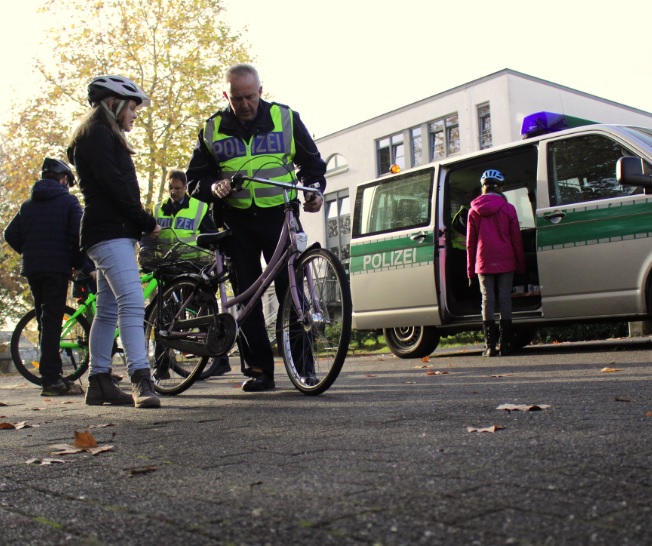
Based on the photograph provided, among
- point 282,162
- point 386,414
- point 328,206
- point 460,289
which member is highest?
point 328,206

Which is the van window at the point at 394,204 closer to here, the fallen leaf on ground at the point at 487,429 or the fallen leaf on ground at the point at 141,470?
the fallen leaf on ground at the point at 487,429

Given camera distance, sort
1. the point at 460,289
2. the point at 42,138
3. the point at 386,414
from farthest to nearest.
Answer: the point at 42,138
the point at 460,289
the point at 386,414

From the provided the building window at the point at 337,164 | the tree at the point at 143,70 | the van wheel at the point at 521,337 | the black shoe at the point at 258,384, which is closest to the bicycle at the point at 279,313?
the black shoe at the point at 258,384

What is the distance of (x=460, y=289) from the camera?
9.55 metres

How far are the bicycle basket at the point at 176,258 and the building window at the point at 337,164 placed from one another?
33.7m

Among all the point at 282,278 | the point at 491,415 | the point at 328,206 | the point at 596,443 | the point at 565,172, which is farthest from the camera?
the point at 328,206

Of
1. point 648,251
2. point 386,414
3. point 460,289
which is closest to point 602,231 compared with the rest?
point 648,251

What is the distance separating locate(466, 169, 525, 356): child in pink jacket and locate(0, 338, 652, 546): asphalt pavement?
371 cm

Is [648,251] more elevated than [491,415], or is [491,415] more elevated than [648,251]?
[648,251]

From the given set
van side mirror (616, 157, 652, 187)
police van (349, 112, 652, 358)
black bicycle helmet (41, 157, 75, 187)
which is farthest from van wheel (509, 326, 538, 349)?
black bicycle helmet (41, 157, 75, 187)

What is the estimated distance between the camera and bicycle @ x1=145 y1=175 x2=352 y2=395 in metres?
4.82

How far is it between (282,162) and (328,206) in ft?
118

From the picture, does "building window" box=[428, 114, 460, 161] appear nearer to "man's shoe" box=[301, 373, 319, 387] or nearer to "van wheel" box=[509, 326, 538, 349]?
"van wheel" box=[509, 326, 538, 349]

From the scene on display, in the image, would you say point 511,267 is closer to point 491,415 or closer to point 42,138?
point 491,415
